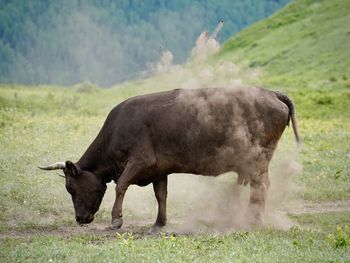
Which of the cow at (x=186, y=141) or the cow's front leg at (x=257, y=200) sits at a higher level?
the cow at (x=186, y=141)

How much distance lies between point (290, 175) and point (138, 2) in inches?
2272

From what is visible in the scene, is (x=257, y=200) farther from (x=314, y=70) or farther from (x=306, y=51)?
(x=306, y=51)

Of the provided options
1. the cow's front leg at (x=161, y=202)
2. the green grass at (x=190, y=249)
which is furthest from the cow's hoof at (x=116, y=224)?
the green grass at (x=190, y=249)

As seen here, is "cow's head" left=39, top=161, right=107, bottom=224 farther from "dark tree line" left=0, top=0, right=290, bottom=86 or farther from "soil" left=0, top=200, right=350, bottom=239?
"dark tree line" left=0, top=0, right=290, bottom=86

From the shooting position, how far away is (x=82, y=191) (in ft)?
41.8

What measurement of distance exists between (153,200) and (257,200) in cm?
339

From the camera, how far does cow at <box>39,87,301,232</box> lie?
12.2 m

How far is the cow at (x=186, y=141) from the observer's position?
12.2 metres

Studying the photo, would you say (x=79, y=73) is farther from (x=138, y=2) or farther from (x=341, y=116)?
(x=341, y=116)

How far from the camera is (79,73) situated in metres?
64.2

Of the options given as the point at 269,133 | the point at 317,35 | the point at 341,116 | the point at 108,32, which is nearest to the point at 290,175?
the point at 269,133

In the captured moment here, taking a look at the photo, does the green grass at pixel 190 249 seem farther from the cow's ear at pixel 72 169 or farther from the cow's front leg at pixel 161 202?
the cow's ear at pixel 72 169

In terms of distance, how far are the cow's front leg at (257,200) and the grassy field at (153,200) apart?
0.56m

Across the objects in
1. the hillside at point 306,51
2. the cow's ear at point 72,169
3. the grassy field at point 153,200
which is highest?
the cow's ear at point 72,169
